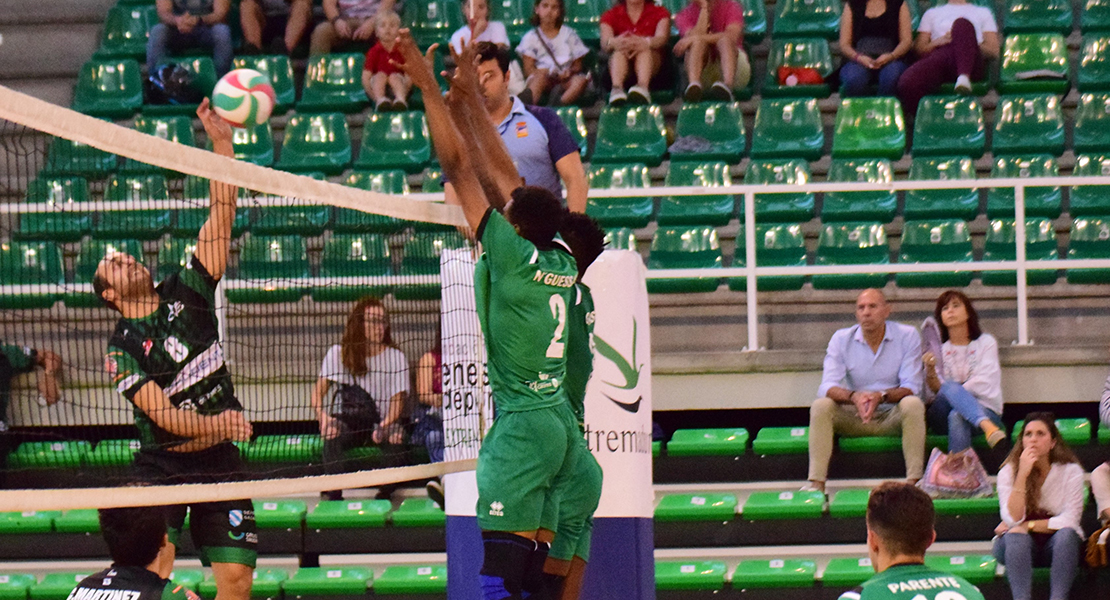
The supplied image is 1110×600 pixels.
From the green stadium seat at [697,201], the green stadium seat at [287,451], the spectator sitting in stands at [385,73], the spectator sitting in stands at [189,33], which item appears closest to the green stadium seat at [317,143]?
the spectator sitting in stands at [385,73]

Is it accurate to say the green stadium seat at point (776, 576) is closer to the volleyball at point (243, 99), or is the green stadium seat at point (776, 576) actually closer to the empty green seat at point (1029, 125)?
the volleyball at point (243, 99)

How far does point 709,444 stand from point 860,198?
3.10 metres

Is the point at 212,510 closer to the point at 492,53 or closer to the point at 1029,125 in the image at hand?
the point at 492,53

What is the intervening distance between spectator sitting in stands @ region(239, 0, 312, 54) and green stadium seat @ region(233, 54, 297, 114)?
29 centimetres

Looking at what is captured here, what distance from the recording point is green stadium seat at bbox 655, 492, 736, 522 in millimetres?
9094

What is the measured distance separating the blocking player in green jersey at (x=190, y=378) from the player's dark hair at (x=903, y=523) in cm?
265

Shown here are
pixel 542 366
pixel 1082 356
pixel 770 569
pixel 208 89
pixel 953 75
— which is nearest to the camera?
pixel 542 366

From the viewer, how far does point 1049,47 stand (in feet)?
42.5

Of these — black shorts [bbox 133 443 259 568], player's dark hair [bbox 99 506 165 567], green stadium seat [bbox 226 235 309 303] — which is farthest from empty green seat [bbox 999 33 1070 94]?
player's dark hair [bbox 99 506 165 567]

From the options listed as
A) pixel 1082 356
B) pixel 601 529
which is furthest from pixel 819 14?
pixel 601 529

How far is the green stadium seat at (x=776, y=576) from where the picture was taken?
848 cm

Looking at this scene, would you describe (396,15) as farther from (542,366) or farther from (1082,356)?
(542,366)

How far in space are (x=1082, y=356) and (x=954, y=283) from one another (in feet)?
4.42

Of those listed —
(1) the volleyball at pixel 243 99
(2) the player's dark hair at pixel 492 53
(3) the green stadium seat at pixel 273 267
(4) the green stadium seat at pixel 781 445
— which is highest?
(2) the player's dark hair at pixel 492 53
